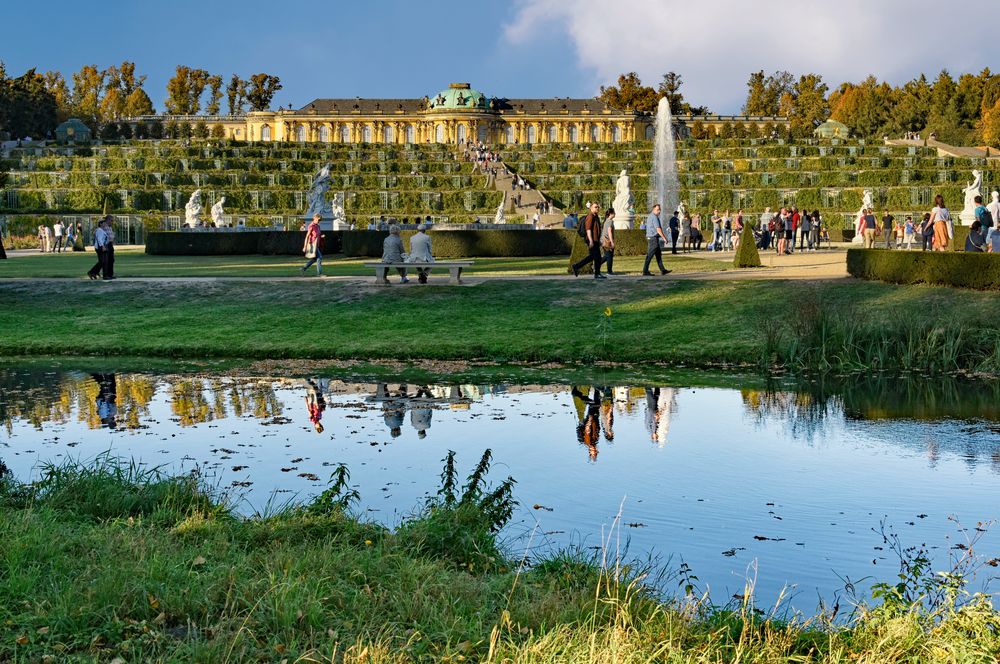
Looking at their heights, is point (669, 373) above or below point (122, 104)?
below

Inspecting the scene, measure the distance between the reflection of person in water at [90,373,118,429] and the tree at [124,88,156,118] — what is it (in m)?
150

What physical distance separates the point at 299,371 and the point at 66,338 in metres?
5.51

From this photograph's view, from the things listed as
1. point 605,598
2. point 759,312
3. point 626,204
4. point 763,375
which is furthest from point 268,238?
point 605,598

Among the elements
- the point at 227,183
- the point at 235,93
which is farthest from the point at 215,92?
the point at 227,183

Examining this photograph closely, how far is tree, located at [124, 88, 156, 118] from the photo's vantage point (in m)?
158


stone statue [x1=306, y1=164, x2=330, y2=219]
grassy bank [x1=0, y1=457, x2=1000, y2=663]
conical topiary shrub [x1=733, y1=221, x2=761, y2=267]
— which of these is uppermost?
stone statue [x1=306, y1=164, x2=330, y2=219]

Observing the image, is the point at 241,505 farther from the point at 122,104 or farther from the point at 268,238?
the point at 122,104

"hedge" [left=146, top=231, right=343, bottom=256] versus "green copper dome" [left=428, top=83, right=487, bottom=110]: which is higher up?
"green copper dome" [left=428, top=83, right=487, bottom=110]

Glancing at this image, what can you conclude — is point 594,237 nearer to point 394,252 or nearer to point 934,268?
point 394,252

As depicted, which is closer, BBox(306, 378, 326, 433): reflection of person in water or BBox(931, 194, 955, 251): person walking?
BBox(306, 378, 326, 433): reflection of person in water

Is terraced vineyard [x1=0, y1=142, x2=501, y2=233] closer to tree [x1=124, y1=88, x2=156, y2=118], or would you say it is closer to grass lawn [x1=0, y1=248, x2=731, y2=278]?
grass lawn [x1=0, y1=248, x2=731, y2=278]

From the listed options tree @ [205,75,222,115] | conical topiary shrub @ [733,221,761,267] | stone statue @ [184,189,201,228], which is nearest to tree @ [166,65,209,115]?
tree @ [205,75,222,115]

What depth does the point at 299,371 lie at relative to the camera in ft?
56.9

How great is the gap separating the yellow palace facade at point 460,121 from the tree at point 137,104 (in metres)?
9.60
